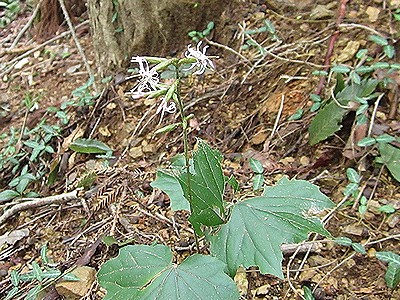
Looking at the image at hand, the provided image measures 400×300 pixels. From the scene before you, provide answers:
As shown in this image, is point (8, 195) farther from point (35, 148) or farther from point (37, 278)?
point (37, 278)

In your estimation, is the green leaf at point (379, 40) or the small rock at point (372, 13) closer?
the green leaf at point (379, 40)

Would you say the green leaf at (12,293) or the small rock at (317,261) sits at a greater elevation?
the green leaf at (12,293)

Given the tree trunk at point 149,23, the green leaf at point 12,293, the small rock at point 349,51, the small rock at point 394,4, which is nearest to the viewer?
the green leaf at point 12,293

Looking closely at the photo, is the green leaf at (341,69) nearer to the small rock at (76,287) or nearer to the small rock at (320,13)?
the small rock at (320,13)

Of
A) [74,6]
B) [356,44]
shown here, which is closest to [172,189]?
[356,44]

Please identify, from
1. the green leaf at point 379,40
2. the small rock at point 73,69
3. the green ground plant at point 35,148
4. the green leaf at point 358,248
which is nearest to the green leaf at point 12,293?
the green ground plant at point 35,148

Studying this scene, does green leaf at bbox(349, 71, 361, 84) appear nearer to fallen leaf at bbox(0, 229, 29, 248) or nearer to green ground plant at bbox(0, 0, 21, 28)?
fallen leaf at bbox(0, 229, 29, 248)

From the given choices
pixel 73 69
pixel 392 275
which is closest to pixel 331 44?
pixel 392 275
